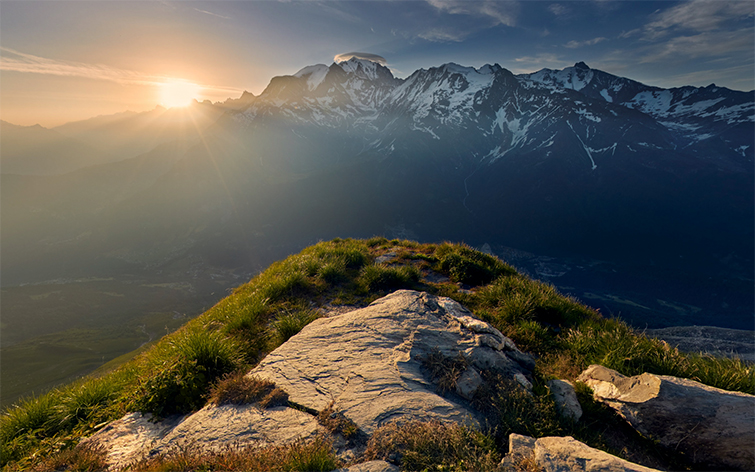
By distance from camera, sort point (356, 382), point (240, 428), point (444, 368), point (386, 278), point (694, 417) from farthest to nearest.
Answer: point (386, 278) → point (444, 368) → point (356, 382) → point (240, 428) → point (694, 417)

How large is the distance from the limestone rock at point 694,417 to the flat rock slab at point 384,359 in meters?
1.79

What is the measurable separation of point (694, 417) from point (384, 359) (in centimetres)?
512

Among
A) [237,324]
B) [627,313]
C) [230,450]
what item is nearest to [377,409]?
[230,450]

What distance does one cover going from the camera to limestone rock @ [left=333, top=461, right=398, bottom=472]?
13.1 ft

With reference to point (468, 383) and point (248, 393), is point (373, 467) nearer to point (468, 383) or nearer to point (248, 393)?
point (468, 383)

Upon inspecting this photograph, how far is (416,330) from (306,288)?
522cm

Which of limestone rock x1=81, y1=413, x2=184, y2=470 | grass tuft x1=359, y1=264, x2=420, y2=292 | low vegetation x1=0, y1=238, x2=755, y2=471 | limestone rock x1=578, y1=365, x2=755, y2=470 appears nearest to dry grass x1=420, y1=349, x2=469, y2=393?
low vegetation x1=0, y1=238, x2=755, y2=471

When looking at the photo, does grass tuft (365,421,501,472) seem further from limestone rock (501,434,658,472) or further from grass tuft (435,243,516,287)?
grass tuft (435,243,516,287)

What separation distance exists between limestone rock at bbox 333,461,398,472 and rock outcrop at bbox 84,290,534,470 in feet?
0.06

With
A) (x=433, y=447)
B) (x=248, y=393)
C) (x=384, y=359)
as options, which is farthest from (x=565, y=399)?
(x=248, y=393)

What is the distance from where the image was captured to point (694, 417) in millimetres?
4703

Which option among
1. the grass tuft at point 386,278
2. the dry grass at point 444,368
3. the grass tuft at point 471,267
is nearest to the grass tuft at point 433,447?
the dry grass at point 444,368

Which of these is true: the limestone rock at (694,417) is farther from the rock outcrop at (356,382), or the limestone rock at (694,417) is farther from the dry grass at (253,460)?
the dry grass at (253,460)

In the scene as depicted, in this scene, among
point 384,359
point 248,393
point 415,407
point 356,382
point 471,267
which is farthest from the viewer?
point 471,267
